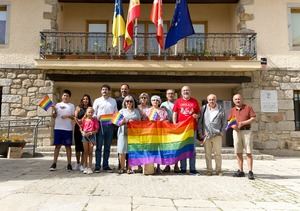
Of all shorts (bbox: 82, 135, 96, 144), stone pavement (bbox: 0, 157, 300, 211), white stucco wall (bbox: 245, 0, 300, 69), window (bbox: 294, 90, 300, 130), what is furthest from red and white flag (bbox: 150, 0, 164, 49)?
stone pavement (bbox: 0, 157, 300, 211)

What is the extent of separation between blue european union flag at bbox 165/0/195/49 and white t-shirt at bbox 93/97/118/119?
459cm

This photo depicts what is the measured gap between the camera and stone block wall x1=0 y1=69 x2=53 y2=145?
37.6ft

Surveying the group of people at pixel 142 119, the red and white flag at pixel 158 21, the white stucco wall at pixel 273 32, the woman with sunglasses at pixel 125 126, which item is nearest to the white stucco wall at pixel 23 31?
the red and white flag at pixel 158 21

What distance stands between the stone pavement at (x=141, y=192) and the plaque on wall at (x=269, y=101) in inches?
212

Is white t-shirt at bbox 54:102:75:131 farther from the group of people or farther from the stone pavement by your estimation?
the stone pavement

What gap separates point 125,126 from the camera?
6.50 metres

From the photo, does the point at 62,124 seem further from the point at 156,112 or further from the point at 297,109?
the point at 297,109

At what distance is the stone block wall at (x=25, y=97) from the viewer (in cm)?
1145

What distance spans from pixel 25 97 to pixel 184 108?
7132mm

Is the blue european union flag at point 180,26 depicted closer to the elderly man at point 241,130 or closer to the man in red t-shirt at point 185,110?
the man in red t-shirt at point 185,110

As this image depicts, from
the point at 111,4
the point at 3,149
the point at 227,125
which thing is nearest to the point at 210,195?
the point at 227,125

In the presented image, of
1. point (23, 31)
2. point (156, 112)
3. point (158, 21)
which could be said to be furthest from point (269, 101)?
point (23, 31)

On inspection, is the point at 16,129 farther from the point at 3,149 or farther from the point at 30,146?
the point at 3,149

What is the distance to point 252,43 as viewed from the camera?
11867 millimetres
